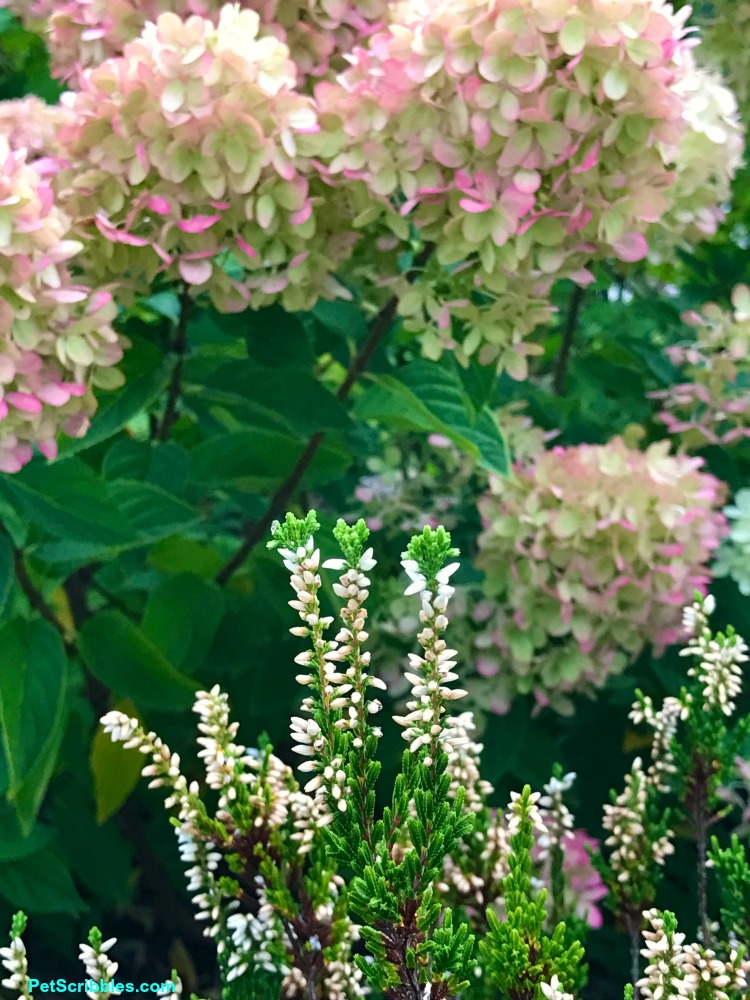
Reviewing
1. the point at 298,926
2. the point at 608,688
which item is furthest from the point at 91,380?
the point at 608,688

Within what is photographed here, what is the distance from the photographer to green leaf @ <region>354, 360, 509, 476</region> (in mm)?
918

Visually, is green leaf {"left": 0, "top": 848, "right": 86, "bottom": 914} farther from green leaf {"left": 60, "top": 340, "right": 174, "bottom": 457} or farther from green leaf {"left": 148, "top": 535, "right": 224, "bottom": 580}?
green leaf {"left": 60, "top": 340, "right": 174, "bottom": 457}

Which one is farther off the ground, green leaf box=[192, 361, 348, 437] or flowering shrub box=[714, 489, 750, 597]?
green leaf box=[192, 361, 348, 437]

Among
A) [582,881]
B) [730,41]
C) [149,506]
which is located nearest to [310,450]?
[149,506]

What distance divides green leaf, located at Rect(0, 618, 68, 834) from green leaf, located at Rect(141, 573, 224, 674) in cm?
12

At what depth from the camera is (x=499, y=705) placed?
1.12m

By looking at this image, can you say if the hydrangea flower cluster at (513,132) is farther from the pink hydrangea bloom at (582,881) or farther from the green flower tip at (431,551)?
the pink hydrangea bloom at (582,881)

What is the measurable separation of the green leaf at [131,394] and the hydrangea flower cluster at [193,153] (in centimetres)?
13

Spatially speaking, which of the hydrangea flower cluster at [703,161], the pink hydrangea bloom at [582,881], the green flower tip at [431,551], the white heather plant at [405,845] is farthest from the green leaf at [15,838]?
the hydrangea flower cluster at [703,161]

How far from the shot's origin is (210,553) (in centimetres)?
114

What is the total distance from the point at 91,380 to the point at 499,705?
57 cm

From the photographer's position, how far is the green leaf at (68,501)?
35.4 inches

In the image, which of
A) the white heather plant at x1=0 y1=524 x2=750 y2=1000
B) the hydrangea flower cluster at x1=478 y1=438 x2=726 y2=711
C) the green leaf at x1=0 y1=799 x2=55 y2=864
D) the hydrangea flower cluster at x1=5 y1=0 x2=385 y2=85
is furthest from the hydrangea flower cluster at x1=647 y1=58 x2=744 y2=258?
the green leaf at x1=0 y1=799 x2=55 y2=864

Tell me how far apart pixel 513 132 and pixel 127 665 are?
634mm
